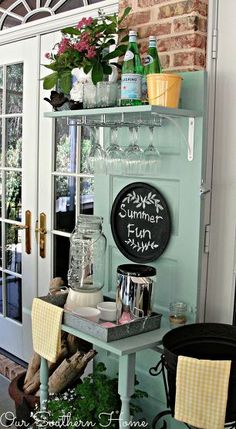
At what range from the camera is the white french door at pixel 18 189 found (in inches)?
131

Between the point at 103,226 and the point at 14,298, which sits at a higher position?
the point at 103,226

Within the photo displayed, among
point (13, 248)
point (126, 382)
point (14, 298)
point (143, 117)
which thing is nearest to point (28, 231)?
point (13, 248)

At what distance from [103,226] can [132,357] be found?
0.82 m

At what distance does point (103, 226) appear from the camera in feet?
8.27

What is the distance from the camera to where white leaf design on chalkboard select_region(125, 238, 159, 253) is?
2273 mm

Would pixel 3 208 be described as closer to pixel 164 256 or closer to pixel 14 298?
pixel 14 298

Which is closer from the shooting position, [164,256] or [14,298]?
[164,256]

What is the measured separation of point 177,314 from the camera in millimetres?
2107

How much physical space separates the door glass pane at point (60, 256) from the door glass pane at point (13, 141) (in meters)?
0.67

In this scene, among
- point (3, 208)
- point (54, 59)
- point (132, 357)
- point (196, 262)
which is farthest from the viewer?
point (3, 208)

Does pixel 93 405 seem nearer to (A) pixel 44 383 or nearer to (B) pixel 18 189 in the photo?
(A) pixel 44 383

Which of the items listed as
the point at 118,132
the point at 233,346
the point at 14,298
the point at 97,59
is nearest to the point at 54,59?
the point at 97,59

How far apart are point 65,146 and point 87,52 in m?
1.01

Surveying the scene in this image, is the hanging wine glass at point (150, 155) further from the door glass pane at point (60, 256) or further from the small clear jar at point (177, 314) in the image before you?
the door glass pane at point (60, 256)
